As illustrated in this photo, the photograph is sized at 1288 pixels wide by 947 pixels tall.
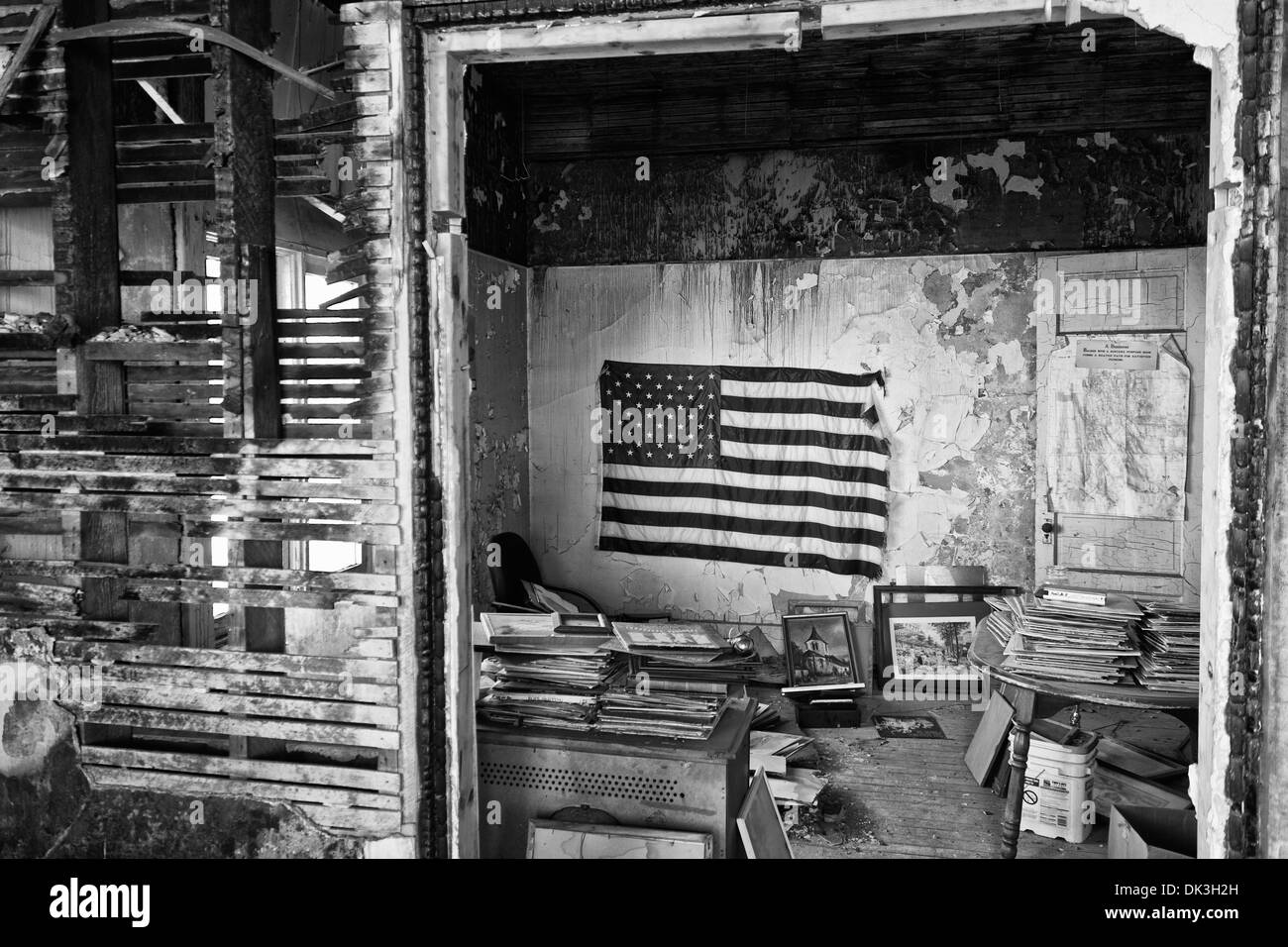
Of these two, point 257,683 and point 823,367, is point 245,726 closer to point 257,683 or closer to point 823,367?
point 257,683

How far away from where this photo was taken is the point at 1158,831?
3486mm

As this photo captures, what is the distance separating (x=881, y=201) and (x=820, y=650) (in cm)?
315

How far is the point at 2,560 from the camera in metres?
2.96

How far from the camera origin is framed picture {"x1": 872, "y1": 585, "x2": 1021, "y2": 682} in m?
6.57

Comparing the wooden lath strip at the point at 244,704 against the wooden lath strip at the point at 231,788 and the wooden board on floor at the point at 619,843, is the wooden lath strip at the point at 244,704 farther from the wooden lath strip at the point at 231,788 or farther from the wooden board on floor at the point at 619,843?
the wooden board on floor at the point at 619,843

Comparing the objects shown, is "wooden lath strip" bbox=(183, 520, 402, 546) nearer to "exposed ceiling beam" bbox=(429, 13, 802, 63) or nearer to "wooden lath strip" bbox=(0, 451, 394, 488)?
"wooden lath strip" bbox=(0, 451, 394, 488)

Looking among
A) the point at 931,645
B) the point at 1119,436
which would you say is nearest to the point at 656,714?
the point at 931,645

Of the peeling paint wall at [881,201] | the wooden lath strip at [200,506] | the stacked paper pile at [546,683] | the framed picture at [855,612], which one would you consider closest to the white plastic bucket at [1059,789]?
the stacked paper pile at [546,683]

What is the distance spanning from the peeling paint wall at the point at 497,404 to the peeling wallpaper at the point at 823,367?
183mm

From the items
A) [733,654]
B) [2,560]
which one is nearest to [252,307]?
[2,560]

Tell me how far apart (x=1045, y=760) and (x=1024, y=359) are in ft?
10.4

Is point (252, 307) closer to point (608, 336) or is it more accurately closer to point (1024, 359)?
point (608, 336)

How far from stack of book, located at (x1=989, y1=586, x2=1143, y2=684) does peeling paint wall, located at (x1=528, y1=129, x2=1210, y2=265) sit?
3508 mm

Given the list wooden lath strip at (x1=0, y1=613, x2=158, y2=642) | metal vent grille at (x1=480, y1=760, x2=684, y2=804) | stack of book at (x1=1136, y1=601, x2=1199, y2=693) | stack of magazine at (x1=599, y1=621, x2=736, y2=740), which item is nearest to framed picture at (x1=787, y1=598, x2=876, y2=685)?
stack of book at (x1=1136, y1=601, x2=1199, y2=693)
